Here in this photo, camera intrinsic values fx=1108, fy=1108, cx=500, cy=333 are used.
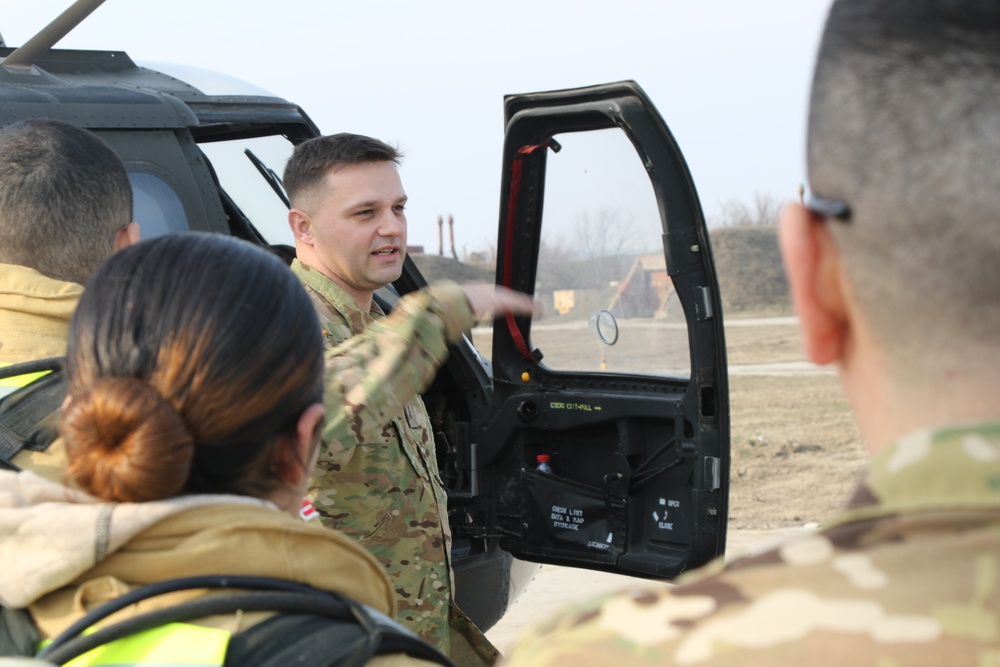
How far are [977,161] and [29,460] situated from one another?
1455mm

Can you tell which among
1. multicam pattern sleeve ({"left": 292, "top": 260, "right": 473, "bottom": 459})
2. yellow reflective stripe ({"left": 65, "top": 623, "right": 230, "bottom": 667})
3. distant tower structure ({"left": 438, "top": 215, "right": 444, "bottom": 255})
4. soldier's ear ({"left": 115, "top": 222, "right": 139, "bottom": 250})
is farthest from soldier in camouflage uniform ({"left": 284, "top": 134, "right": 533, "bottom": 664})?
distant tower structure ({"left": 438, "top": 215, "right": 444, "bottom": 255})

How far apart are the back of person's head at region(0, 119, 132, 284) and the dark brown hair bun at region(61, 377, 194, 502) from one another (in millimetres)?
835

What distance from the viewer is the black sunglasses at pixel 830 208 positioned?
999 mm

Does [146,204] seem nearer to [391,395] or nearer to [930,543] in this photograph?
[391,395]

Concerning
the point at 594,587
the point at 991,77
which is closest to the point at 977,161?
the point at 991,77

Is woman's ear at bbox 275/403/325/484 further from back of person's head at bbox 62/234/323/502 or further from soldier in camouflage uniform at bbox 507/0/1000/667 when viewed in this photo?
soldier in camouflage uniform at bbox 507/0/1000/667

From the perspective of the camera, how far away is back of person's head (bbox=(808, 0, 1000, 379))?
913mm

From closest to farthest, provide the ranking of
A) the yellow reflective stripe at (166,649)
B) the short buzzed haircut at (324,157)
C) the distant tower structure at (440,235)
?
the yellow reflective stripe at (166,649) < the short buzzed haircut at (324,157) < the distant tower structure at (440,235)

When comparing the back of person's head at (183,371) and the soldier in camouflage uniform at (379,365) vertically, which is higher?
the back of person's head at (183,371)

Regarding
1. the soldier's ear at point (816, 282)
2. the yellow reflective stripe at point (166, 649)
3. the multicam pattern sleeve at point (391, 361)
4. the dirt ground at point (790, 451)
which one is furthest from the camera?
the dirt ground at point (790, 451)

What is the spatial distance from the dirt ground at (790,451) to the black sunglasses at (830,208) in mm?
6297

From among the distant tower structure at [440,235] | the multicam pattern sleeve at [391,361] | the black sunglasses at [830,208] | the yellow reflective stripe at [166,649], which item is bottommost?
the distant tower structure at [440,235]

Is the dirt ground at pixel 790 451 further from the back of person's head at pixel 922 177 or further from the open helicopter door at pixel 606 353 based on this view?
the back of person's head at pixel 922 177

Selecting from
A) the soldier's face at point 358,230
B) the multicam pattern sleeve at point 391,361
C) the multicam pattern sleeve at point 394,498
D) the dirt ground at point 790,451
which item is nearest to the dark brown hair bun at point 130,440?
the multicam pattern sleeve at point 391,361
